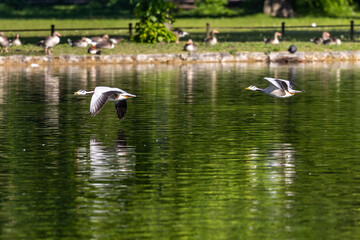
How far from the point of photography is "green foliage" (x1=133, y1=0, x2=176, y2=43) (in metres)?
47.4

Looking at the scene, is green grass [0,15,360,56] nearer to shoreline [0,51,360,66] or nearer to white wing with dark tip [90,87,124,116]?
shoreline [0,51,360,66]

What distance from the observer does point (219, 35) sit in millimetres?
54688

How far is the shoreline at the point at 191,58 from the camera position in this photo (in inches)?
1705

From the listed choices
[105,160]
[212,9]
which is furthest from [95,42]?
[212,9]

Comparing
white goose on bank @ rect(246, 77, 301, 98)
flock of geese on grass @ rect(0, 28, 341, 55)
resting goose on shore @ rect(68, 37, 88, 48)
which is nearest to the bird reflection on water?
white goose on bank @ rect(246, 77, 301, 98)

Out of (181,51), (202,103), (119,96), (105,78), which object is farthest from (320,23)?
(119,96)

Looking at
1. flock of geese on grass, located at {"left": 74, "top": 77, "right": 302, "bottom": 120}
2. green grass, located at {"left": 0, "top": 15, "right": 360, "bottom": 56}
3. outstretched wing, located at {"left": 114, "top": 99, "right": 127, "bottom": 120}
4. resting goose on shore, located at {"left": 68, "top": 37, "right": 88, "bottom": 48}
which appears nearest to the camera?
flock of geese on grass, located at {"left": 74, "top": 77, "right": 302, "bottom": 120}

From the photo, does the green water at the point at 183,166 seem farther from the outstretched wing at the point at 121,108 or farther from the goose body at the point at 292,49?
the goose body at the point at 292,49

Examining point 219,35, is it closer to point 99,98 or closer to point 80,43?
point 80,43

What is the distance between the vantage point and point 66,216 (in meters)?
12.5

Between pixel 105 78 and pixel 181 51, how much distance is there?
10222mm

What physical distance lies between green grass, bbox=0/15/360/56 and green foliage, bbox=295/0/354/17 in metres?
1.04

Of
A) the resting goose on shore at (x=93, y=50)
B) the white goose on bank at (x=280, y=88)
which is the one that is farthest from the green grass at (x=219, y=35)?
the white goose on bank at (x=280, y=88)

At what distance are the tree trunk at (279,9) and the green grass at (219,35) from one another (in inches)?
54.4
